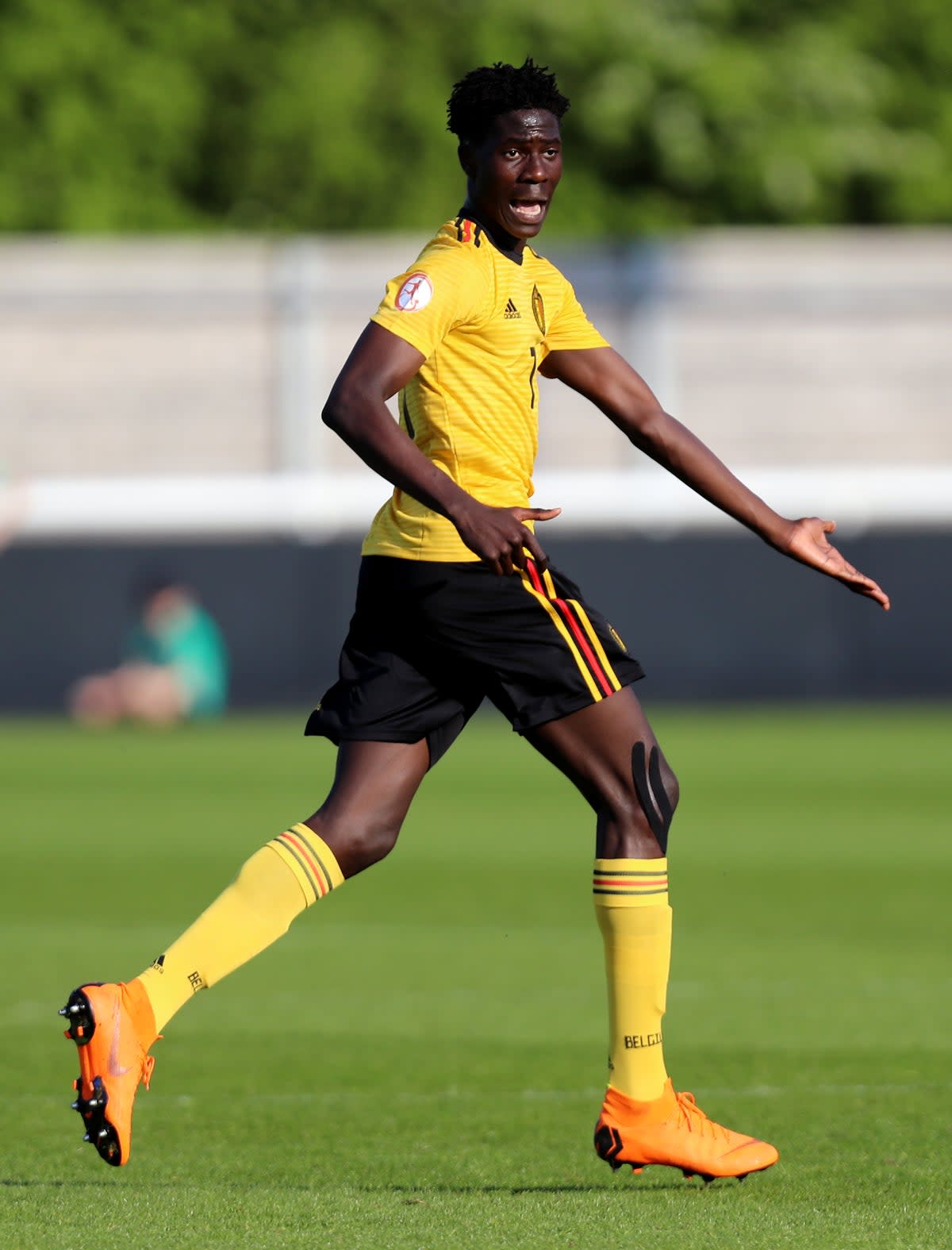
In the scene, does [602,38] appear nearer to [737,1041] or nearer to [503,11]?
[503,11]

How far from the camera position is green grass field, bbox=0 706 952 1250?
4.91 metres

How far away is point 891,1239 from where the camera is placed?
4.58 metres

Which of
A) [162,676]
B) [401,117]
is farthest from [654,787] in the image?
[401,117]

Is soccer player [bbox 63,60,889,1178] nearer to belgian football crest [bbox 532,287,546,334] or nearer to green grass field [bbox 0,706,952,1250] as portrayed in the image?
belgian football crest [bbox 532,287,546,334]

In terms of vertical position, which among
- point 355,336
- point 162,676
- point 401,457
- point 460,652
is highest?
point 355,336

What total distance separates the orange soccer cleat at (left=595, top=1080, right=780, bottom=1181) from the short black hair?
2.13 meters

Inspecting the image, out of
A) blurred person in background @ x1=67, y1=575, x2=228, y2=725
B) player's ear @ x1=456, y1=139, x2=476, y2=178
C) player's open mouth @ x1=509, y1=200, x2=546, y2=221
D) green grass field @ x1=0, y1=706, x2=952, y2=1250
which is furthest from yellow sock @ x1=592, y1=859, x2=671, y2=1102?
blurred person in background @ x1=67, y1=575, x2=228, y2=725

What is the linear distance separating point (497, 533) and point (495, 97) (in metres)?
1.05

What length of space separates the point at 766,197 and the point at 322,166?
6.82 meters

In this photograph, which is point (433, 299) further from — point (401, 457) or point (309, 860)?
point (309, 860)

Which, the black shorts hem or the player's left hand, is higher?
the player's left hand

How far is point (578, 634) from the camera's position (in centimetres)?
512

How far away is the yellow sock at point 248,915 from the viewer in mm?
5016

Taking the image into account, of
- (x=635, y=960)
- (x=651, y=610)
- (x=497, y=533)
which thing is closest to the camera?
(x=497, y=533)
